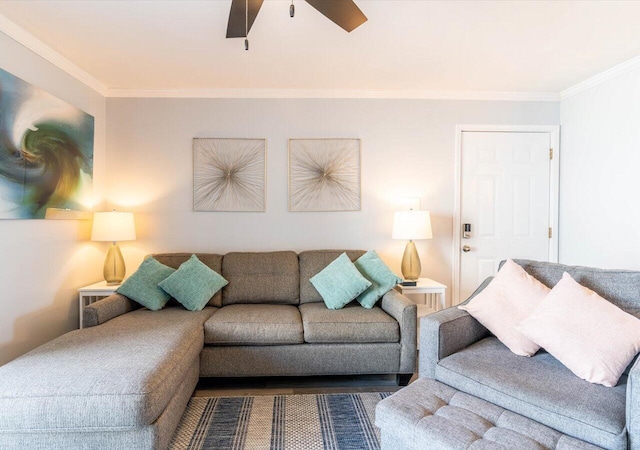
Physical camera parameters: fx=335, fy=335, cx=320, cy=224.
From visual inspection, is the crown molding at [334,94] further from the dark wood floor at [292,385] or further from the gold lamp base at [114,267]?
the dark wood floor at [292,385]

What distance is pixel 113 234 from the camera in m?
2.81

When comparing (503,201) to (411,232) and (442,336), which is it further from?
(442,336)

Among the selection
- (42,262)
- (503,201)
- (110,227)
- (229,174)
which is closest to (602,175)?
(503,201)

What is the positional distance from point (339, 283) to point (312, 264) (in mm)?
397

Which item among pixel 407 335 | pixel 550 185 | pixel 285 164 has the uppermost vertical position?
pixel 285 164

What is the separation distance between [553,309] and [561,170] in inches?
90.6

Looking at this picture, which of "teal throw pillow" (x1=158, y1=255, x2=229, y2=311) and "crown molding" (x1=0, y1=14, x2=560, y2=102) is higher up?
"crown molding" (x1=0, y1=14, x2=560, y2=102)

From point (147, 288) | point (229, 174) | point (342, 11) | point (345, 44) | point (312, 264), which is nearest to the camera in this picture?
point (342, 11)

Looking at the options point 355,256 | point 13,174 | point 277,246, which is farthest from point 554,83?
point 13,174

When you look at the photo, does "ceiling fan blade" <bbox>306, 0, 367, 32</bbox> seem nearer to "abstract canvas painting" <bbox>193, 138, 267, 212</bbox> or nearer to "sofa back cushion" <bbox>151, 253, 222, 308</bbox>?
"abstract canvas painting" <bbox>193, 138, 267, 212</bbox>

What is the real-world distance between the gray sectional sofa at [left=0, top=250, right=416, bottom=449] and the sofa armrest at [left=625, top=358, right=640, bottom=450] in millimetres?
1224

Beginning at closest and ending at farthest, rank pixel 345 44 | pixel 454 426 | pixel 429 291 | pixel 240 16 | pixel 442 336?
1. pixel 454 426
2. pixel 240 16
3. pixel 442 336
4. pixel 345 44
5. pixel 429 291

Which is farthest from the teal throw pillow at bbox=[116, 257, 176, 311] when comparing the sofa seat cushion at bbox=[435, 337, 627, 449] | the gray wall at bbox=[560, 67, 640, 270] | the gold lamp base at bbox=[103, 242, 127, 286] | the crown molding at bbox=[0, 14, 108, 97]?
the gray wall at bbox=[560, 67, 640, 270]

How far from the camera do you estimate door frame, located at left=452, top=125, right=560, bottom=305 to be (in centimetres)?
336
